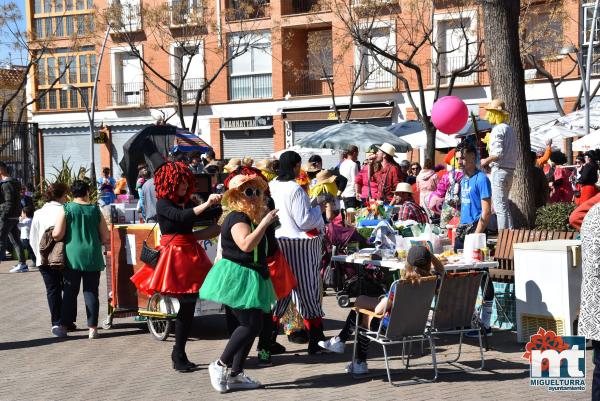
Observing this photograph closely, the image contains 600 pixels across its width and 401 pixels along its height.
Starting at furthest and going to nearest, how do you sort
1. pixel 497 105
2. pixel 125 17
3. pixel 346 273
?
pixel 125 17
pixel 346 273
pixel 497 105

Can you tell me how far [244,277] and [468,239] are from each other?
2.80 metres

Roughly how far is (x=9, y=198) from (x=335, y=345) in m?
9.78

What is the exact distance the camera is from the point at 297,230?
9328 millimetres

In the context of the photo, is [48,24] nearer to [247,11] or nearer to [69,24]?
[69,24]

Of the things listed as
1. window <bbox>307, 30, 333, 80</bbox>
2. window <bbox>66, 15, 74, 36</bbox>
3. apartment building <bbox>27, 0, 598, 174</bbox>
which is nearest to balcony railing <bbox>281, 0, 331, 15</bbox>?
apartment building <bbox>27, 0, 598, 174</bbox>

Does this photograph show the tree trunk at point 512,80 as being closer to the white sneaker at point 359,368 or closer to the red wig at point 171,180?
the white sneaker at point 359,368

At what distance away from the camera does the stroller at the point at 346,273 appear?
12.4 m

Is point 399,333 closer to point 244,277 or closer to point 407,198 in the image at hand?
point 244,277

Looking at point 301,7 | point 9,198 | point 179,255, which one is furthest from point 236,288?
point 301,7

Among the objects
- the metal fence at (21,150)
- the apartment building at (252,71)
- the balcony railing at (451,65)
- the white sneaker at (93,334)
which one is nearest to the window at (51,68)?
the apartment building at (252,71)

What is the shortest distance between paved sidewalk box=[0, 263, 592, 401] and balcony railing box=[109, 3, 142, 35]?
31.3 m

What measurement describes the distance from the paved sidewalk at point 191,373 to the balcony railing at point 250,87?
31.0 metres

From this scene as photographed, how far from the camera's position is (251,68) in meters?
42.0

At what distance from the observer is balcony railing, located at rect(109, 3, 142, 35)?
1615 inches
